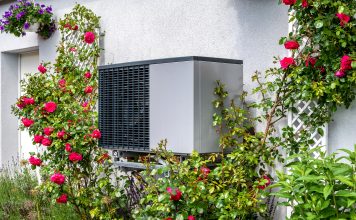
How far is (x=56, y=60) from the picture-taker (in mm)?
7254

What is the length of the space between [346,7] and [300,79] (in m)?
0.63

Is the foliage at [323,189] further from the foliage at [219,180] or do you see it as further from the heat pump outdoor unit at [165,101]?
the heat pump outdoor unit at [165,101]

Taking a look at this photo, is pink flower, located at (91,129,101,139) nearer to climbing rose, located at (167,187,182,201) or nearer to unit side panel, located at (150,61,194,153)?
unit side panel, located at (150,61,194,153)

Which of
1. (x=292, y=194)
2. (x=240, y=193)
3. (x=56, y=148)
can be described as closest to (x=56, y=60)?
(x=56, y=148)

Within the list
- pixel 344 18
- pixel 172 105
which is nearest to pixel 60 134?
pixel 172 105

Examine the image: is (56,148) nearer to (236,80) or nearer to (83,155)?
(83,155)

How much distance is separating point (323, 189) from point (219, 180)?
1180 millimetres

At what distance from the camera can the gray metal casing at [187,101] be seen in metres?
4.76

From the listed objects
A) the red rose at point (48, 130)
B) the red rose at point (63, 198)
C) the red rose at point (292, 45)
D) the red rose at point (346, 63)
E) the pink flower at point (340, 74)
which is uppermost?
the red rose at point (292, 45)

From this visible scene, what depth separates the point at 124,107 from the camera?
5.38 meters

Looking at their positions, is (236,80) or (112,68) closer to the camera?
(236,80)

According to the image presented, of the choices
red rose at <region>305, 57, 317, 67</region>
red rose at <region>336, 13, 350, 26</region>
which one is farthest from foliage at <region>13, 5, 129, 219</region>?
red rose at <region>336, 13, 350, 26</region>

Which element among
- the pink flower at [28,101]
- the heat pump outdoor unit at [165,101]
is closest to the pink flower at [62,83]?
the pink flower at [28,101]

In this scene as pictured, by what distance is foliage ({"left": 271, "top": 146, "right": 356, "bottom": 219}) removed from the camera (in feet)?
12.2
